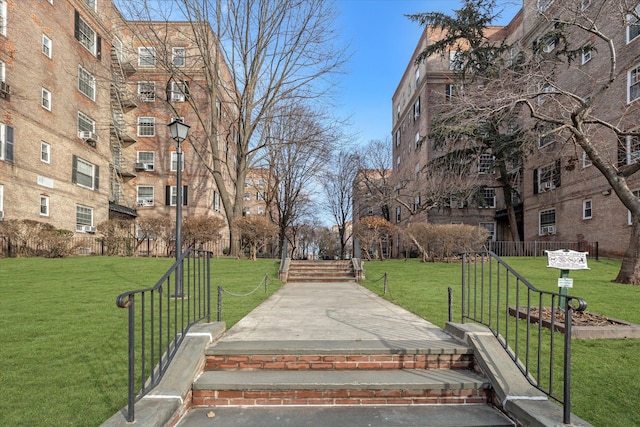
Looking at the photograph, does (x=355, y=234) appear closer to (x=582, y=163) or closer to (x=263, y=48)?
(x=263, y=48)

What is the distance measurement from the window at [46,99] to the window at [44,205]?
15.2 feet

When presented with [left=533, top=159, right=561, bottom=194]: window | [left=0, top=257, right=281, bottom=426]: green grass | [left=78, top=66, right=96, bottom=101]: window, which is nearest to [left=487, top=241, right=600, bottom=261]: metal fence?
[left=533, top=159, right=561, bottom=194]: window

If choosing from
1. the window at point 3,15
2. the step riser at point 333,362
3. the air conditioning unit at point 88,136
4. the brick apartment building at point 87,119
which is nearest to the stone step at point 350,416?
the step riser at point 333,362

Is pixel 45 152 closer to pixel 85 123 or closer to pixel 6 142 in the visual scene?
pixel 6 142

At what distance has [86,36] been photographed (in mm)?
22156

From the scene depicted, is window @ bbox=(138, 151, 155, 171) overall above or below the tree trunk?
above

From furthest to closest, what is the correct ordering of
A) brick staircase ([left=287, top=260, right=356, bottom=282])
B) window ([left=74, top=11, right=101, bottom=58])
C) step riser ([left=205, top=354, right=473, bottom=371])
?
window ([left=74, top=11, right=101, bottom=58]) < brick staircase ([left=287, top=260, right=356, bottom=282]) < step riser ([left=205, top=354, right=473, bottom=371])

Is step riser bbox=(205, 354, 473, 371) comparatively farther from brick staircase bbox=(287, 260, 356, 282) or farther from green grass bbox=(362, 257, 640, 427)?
brick staircase bbox=(287, 260, 356, 282)

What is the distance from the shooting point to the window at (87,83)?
848 inches

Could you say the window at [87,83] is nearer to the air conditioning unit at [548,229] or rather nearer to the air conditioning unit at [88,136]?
the air conditioning unit at [88,136]

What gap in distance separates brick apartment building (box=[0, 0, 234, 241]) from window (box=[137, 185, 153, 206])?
0.24ft

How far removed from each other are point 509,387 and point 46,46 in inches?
962

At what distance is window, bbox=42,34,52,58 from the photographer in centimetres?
1861

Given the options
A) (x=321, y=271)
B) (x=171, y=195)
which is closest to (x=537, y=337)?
(x=321, y=271)
